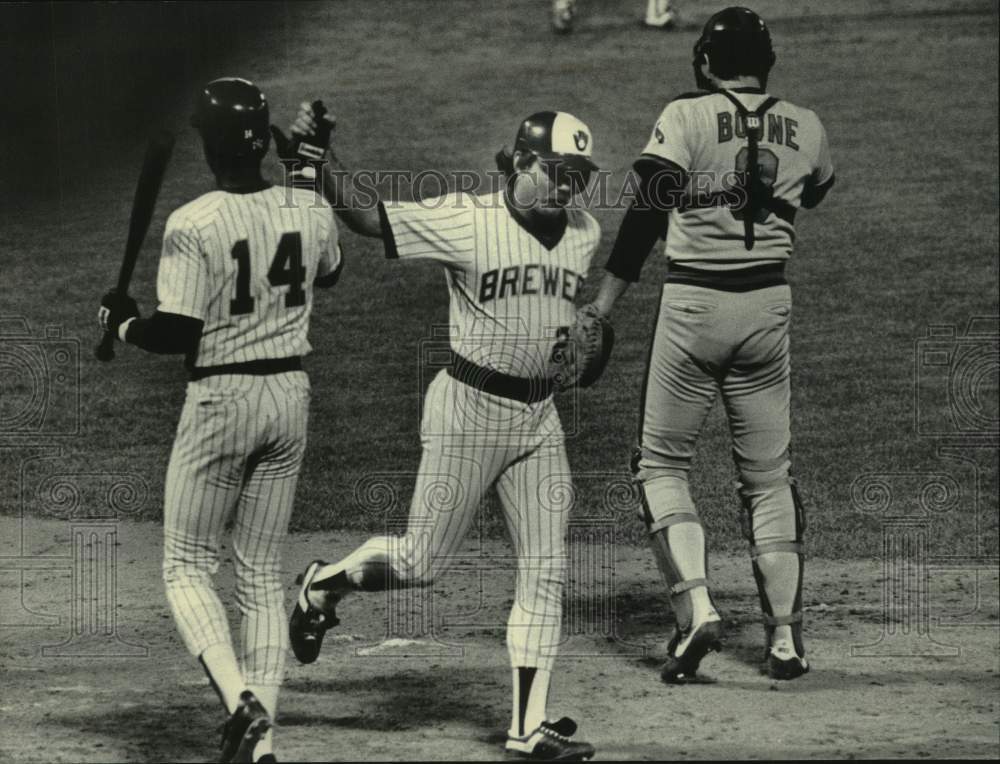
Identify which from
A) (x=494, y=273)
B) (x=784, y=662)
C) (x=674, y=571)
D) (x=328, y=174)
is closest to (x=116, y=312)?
(x=328, y=174)

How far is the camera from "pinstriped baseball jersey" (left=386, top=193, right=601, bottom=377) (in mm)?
5191

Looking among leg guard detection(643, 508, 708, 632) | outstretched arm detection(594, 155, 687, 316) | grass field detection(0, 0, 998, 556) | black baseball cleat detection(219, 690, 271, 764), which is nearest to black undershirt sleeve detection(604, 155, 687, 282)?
outstretched arm detection(594, 155, 687, 316)

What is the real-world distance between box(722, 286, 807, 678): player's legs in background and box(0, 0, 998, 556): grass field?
2127mm

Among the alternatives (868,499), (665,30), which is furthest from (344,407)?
(665,30)

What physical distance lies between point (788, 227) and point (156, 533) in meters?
3.78

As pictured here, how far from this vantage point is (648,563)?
7777 mm

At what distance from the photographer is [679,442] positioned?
19.9 ft

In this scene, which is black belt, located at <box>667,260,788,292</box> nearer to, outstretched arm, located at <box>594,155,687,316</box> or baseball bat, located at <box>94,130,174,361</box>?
outstretched arm, located at <box>594,155,687,316</box>

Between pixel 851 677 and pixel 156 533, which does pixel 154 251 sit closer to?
pixel 156 533

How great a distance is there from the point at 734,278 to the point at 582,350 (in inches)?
29.0

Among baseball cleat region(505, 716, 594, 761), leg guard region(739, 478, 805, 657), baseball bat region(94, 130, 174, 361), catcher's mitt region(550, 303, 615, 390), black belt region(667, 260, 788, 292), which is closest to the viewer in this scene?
baseball bat region(94, 130, 174, 361)

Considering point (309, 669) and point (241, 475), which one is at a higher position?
point (241, 475)

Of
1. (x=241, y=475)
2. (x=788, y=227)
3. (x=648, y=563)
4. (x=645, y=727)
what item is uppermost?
(x=788, y=227)

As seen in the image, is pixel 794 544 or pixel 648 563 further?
pixel 648 563
